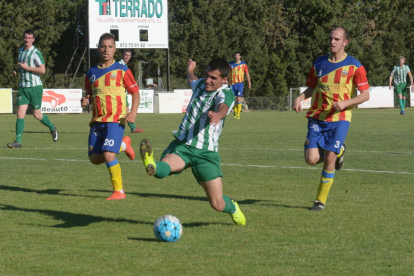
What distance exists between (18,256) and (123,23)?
31259 millimetres

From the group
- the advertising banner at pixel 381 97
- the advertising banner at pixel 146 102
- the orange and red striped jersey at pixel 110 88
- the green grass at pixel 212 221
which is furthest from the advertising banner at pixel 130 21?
the orange and red striped jersey at pixel 110 88

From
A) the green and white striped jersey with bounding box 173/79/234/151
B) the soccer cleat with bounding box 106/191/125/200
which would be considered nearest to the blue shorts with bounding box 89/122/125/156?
the soccer cleat with bounding box 106/191/125/200

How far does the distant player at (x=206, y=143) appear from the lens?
5.95 m

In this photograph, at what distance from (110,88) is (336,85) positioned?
8.49 feet

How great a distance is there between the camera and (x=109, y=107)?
786cm

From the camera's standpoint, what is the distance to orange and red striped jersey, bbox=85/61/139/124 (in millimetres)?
7879

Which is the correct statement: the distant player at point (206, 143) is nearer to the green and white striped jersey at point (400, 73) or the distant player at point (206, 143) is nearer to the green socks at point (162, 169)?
the green socks at point (162, 169)

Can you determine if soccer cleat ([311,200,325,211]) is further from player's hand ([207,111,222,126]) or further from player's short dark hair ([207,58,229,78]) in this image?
player's hand ([207,111,222,126])

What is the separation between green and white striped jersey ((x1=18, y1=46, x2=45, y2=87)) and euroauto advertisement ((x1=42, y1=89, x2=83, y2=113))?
17668 millimetres

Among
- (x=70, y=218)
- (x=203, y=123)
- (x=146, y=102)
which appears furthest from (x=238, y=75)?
(x=203, y=123)

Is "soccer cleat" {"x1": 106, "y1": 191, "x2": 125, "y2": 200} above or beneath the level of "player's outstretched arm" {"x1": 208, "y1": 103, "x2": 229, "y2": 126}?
beneath

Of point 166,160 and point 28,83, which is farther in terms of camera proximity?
point 28,83

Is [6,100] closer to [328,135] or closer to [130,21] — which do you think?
[130,21]

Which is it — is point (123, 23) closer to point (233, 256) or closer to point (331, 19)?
point (331, 19)
